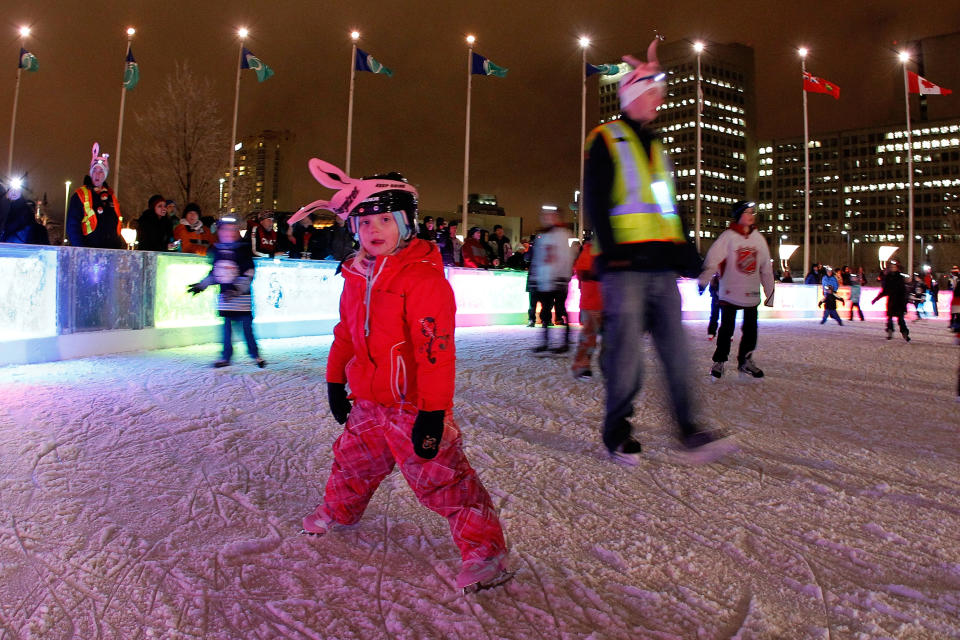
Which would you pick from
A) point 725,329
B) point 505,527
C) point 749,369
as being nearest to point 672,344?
point 505,527

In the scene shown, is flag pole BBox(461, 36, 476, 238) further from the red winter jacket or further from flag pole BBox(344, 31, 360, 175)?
the red winter jacket

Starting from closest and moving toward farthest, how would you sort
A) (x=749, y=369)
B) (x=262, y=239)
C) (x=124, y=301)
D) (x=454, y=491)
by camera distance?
(x=454, y=491) → (x=749, y=369) → (x=124, y=301) → (x=262, y=239)

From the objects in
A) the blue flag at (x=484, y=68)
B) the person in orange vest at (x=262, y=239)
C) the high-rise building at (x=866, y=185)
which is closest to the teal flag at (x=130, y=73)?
the blue flag at (x=484, y=68)

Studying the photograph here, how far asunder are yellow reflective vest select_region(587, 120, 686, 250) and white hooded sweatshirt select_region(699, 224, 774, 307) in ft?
10.5

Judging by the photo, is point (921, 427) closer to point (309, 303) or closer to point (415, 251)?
point (415, 251)

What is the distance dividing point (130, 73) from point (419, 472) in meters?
23.3

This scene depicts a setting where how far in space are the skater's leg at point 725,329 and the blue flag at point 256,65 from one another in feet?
59.7

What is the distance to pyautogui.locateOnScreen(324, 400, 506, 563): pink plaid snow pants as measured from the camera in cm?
199

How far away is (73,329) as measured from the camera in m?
6.62

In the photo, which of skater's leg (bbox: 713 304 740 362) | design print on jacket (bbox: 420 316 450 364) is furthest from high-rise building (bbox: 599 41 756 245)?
design print on jacket (bbox: 420 316 450 364)

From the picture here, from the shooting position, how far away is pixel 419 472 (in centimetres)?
202

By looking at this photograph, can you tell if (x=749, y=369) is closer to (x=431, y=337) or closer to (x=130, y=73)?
(x=431, y=337)

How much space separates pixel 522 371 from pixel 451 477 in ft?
14.3

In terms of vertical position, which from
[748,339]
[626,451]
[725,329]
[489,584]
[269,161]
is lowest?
[489,584]
